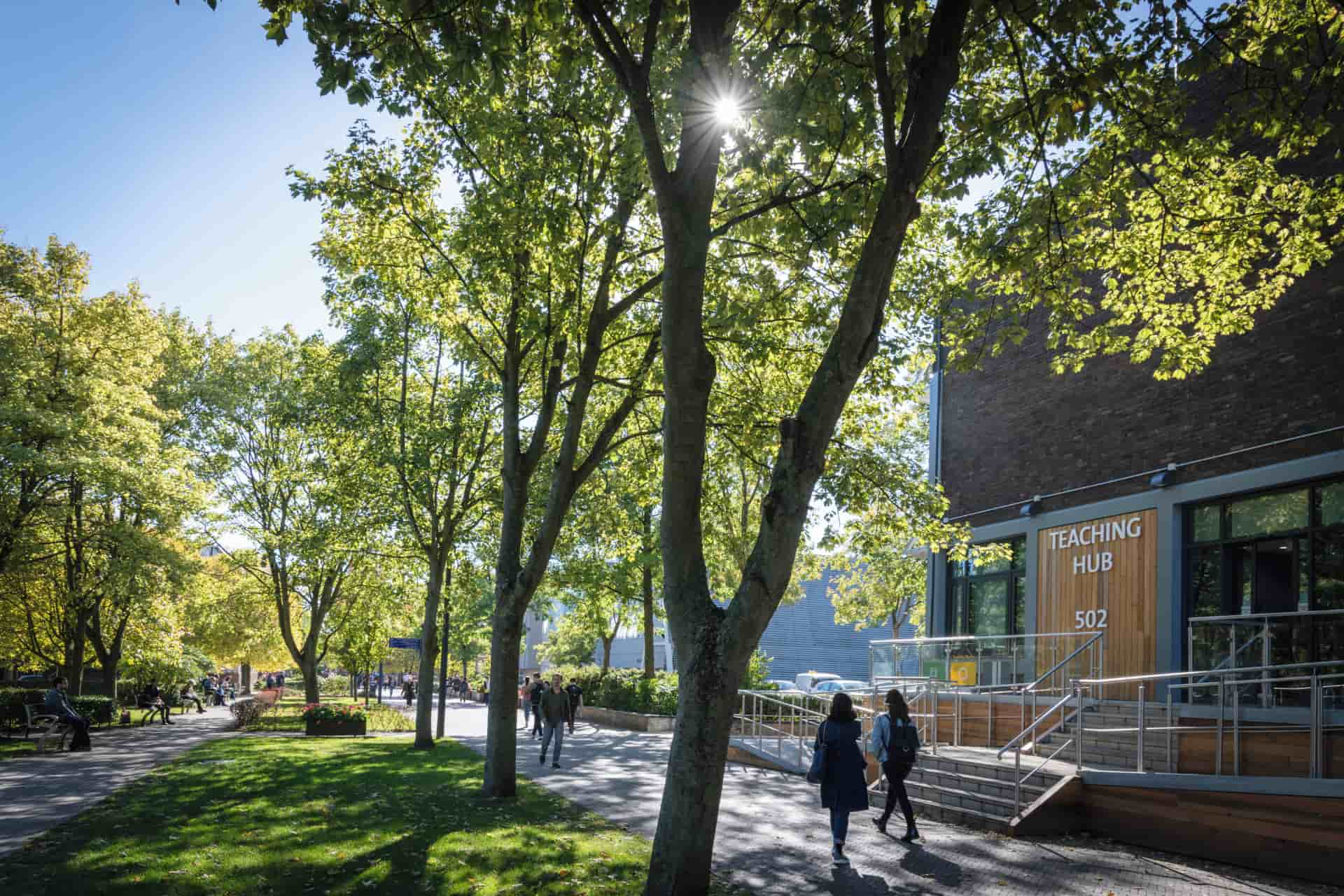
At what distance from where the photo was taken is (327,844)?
367 inches

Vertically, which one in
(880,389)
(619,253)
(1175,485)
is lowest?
(1175,485)

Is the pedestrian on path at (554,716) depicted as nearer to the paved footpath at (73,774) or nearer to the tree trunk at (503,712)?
the tree trunk at (503,712)

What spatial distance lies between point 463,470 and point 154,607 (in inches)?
451

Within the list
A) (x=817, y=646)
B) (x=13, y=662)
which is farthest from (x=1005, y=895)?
(x=817, y=646)

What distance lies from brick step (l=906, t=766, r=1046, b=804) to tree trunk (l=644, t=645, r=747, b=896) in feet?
22.5

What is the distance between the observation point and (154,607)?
26594 mm

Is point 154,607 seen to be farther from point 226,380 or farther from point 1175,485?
point 1175,485

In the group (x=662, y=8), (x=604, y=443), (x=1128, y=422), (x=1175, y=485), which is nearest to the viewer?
(x=662, y=8)

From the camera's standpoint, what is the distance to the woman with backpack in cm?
1099

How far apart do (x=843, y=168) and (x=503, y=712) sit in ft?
25.7

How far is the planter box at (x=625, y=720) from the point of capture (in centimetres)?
2819

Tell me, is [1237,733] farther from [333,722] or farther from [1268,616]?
[333,722]

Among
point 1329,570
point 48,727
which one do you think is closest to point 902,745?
point 1329,570

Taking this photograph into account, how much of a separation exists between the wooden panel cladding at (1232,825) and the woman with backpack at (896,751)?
2320 millimetres
